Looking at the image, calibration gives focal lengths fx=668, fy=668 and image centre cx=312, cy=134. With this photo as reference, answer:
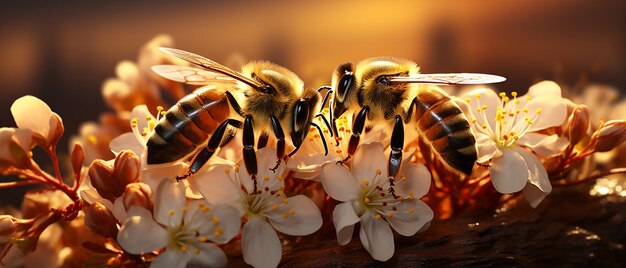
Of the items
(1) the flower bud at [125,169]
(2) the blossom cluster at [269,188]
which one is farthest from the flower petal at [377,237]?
(1) the flower bud at [125,169]

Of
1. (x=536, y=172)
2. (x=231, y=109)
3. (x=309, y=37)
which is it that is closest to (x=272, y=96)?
(x=231, y=109)

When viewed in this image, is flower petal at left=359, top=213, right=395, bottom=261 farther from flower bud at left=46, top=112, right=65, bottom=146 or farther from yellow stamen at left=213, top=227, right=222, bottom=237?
flower bud at left=46, top=112, right=65, bottom=146

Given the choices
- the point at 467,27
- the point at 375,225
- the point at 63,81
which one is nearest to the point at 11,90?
the point at 63,81

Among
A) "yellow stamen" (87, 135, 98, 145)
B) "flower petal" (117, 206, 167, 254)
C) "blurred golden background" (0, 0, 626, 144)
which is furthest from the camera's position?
"blurred golden background" (0, 0, 626, 144)

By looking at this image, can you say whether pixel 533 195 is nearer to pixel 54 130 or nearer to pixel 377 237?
pixel 377 237

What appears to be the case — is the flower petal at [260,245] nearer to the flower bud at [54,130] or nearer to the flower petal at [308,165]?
the flower petal at [308,165]

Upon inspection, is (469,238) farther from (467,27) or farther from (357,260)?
(467,27)

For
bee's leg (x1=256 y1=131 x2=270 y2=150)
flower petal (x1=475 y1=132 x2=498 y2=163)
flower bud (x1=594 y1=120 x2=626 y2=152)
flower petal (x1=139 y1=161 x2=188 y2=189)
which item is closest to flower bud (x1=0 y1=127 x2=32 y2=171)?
flower petal (x1=139 y1=161 x2=188 y2=189)
